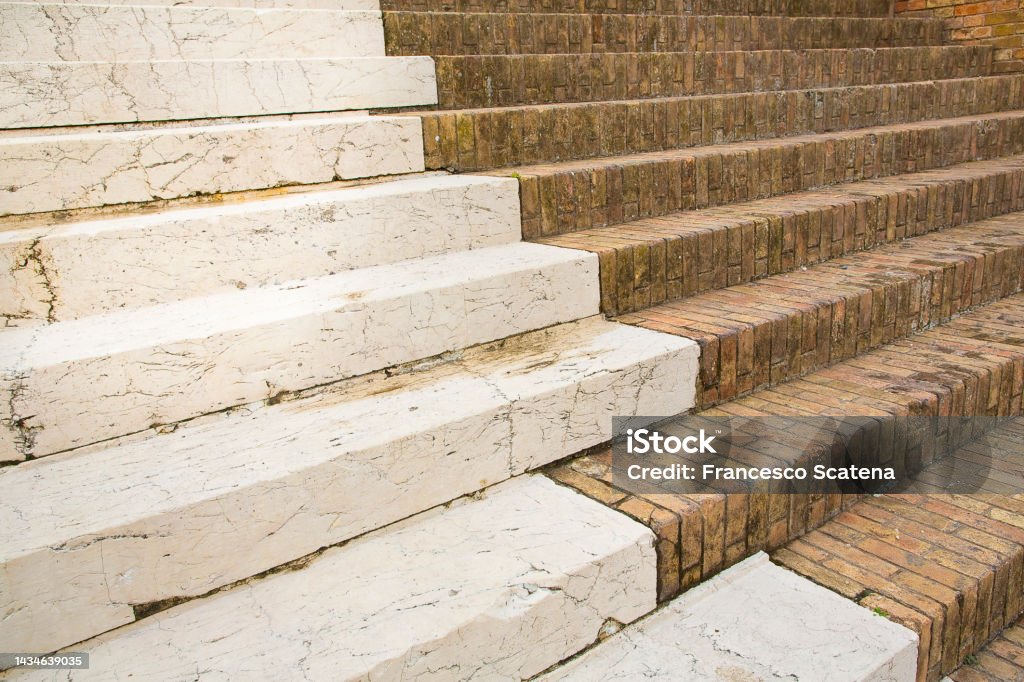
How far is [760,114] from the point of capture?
3504 millimetres

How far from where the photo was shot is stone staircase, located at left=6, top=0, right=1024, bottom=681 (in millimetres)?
1343

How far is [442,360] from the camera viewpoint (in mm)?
1940

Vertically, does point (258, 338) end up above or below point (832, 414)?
above

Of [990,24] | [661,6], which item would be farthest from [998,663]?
[990,24]

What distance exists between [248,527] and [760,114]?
306cm

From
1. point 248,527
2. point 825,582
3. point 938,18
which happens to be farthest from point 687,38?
point 248,527

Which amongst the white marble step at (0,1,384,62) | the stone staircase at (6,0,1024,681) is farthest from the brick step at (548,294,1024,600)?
the white marble step at (0,1,384,62)

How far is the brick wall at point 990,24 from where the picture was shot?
5105 millimetres

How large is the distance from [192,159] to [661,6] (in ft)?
9.87

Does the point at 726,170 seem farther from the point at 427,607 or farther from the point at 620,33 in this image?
the point at 427,607

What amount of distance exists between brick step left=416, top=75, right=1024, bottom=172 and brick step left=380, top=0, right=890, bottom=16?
777 millimetres

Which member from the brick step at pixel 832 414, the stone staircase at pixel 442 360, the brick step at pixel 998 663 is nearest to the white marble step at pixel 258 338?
the stone staircase at pixel 442 360

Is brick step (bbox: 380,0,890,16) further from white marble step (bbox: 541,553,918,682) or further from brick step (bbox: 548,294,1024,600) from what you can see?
white marble step (bbox: 541,553,918,682)

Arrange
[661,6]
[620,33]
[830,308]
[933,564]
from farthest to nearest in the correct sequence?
1. [661,6]
2. [620,33]
3. [830,308]
4. [933,564]
